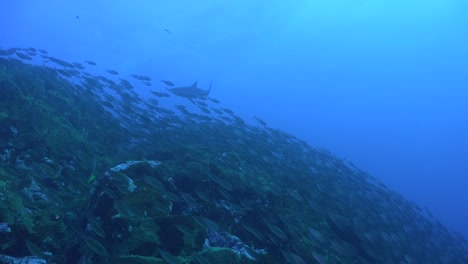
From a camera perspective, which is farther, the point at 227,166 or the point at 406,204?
the point at 406,204

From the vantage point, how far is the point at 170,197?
22.4 ft

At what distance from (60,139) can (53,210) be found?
4086mm

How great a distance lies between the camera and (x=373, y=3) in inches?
5507

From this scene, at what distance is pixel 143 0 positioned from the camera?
4441 inches

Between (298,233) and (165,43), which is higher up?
(165,43)

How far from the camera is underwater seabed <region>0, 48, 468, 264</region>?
590 cm

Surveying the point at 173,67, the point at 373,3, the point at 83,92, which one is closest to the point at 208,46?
the point at 173,67

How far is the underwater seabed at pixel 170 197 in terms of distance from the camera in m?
5.90

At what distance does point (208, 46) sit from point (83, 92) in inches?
4132

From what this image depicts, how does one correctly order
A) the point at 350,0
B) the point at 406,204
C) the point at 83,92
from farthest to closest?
the point at 350,0
the point at 83,92
the point at 406,204

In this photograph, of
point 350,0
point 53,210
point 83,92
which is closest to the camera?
point 53,210

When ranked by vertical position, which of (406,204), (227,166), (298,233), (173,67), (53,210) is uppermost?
(173,67)

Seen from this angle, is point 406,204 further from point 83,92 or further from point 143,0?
point 143,0

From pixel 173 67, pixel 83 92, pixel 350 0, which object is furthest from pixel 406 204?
pixel 350 0
